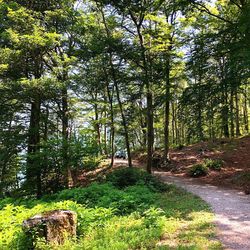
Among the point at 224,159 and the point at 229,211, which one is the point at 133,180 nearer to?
the point at 229,211

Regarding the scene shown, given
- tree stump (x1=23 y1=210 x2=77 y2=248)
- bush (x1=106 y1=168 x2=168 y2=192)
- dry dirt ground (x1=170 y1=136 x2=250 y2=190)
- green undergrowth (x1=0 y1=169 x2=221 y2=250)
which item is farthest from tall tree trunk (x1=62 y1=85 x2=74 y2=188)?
tree stump (x1=23 y1=210 x2=77 y2=248)

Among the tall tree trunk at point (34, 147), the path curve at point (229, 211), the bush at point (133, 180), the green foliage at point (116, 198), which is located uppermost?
the tall tree trunk at point (34, 147)

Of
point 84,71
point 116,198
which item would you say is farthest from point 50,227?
point 84,71

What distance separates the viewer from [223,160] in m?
16.2

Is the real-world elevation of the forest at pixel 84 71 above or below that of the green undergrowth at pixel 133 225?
above

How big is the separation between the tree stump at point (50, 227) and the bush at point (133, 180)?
597cm

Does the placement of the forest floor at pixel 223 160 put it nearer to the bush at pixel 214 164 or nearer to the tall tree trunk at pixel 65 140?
the bush at pixel 214 164

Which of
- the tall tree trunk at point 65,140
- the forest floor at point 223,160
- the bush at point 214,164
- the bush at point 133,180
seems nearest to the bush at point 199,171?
the forest floor at point 223,160

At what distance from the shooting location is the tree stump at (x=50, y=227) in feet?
18.4

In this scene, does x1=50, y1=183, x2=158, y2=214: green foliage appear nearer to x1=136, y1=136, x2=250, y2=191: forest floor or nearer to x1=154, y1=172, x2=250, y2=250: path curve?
x1=154, y1=172, x2=250, y2=250: path curve

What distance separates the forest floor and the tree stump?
7.90m

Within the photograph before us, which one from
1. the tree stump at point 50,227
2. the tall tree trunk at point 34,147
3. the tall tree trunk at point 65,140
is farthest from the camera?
the tall tree trunk at point 65,140

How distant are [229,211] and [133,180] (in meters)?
5.14

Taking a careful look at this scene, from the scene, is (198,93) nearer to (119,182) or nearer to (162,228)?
(119,182)
